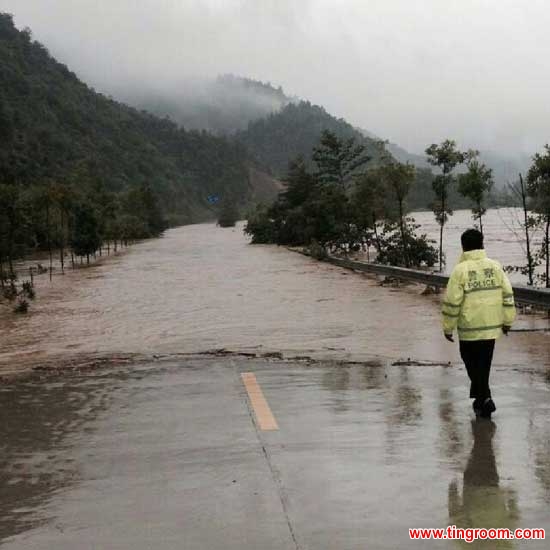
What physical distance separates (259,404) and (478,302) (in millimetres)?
2242

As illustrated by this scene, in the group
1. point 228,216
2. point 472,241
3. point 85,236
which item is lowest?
point 85,236

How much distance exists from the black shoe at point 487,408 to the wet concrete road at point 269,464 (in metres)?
0.13

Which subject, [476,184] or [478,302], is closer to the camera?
[478,302]

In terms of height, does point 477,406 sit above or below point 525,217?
below

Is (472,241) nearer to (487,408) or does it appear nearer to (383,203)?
(487,408)

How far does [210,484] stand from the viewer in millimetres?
4875

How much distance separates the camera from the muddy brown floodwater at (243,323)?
450 inches

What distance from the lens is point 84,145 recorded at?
Result: 443 feet

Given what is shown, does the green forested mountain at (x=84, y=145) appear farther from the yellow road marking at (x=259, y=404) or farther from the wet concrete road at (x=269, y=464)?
the wet concrete road at (x=269, y=464)

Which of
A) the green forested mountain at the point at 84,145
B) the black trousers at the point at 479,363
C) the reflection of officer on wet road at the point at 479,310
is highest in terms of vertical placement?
the green forested mountain at the point at 84,145

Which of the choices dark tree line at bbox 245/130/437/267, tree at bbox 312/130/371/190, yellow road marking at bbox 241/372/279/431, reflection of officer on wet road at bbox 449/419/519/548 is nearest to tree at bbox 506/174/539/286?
dark tree line at bbox 245/130/437/267

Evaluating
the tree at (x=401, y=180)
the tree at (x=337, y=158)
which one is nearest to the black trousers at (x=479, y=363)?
the tree at (x=401, y=180)

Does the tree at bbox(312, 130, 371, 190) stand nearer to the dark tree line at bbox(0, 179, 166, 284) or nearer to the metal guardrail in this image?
the dark tree line at bbox(0, 179, 166, 284)

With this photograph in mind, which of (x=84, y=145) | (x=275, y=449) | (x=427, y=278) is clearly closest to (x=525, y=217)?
(x=427, y=278)
